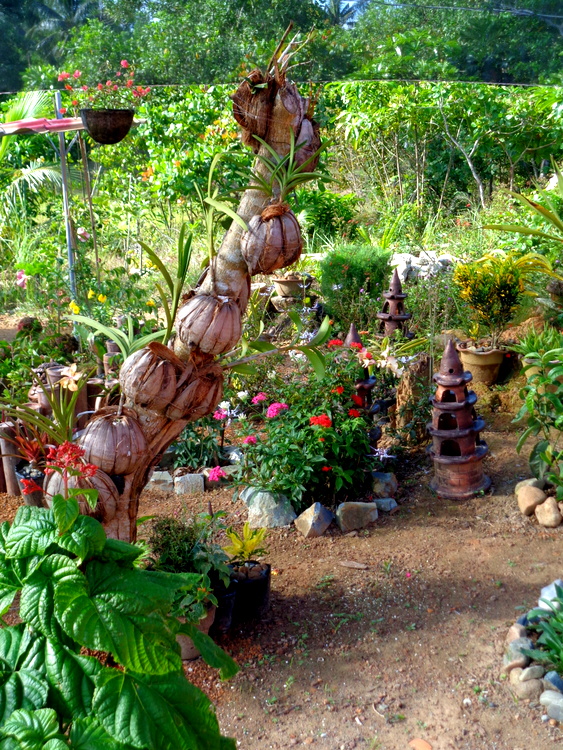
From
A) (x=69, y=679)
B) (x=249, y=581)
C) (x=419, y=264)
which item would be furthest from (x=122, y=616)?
(x=419, y=264)

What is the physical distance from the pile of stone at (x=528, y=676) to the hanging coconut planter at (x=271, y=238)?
1563 millimetres

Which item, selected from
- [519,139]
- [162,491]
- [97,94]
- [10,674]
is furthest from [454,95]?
[10,674]

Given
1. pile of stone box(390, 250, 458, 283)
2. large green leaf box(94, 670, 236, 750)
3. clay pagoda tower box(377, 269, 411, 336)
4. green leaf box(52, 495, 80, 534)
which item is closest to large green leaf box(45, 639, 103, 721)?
large green leaf box(94, 670, 236, 750)

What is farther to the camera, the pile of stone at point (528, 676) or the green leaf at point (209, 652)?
the pile of stone at point (528, 676)

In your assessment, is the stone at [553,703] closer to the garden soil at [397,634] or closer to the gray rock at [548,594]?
the garden soil at [397,634]

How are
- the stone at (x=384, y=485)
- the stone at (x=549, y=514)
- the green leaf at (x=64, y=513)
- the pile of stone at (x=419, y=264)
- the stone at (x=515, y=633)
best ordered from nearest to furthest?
the green leaf at (x=64, y=513) → the stone at (x=515, y=633) → the stone at (x=549, y=514) → the stone at (x=384, y=485) → the pile of stone at (x=419, y=264)

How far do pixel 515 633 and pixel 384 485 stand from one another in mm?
1262

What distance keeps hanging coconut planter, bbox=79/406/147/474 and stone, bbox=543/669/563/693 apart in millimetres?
1498

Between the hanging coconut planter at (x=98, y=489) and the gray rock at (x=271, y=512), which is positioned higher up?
the hanging coconut planter at (x=98, y=489)

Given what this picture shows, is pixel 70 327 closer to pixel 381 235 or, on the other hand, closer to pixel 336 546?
pixel 336 546

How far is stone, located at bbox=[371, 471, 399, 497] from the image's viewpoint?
3682 millimetres

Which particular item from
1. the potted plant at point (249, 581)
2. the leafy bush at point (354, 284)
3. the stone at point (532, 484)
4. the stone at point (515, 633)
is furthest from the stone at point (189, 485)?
the leafy bush at point (354, 284)

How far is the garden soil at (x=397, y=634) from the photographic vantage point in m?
2.20

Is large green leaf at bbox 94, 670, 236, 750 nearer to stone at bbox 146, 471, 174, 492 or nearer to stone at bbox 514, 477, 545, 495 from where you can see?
stone at bbox 514, 477, 545, 495
